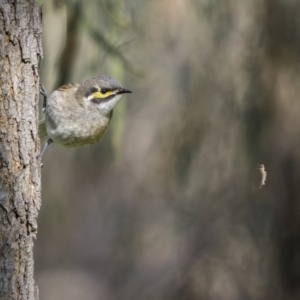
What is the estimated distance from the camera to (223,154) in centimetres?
689

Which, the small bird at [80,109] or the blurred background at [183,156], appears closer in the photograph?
the small bird at [80,109]

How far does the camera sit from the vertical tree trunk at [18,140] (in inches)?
125

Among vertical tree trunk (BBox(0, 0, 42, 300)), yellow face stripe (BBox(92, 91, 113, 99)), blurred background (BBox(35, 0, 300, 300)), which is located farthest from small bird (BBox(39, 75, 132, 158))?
vertical tree trunk (BBox(0, 0, 42, 300))

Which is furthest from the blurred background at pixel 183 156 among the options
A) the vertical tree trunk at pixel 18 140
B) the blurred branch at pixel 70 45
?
the vertical tree trunk at pixel 18 140

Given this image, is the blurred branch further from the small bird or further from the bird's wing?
the bird's wing

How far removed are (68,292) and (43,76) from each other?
5.51m

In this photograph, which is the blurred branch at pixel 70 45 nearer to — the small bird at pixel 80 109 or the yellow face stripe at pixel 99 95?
the small bird at pixel 80 109

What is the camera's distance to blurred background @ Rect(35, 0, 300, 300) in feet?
17.7

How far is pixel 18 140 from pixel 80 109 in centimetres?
150

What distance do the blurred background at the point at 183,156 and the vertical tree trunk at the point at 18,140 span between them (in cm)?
157

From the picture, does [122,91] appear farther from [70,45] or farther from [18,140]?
[18,140]

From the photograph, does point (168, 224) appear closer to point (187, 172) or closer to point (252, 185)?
point (187, 172)

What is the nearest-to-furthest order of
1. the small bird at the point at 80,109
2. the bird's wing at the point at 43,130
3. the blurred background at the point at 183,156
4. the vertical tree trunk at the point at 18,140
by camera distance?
the vertical tree trunk at the point at 18,140 → the small bird at the point at 80,109 → the bird's wing at the point at 43,130 → the blurred background at the point at 183,156

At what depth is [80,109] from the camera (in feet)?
15.4
